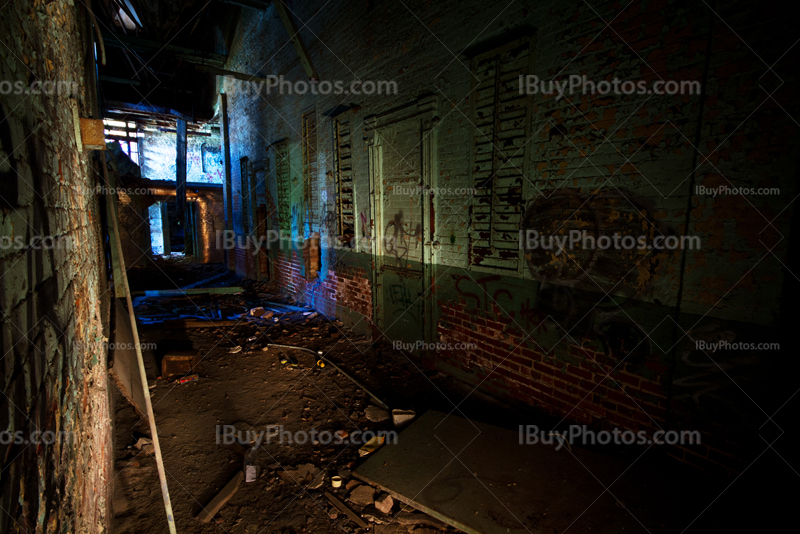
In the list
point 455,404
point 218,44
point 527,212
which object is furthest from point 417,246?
point 218,44

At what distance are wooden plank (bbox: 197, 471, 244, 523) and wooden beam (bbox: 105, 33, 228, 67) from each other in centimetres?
926

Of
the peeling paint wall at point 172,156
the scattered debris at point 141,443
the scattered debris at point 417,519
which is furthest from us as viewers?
the peeling paint wall at point 172,156

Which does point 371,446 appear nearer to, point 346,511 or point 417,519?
point 346,511

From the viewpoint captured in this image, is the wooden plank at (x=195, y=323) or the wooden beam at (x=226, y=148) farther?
the wooden beam at (x=226, y=148)

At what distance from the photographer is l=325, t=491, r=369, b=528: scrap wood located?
8.69 ft

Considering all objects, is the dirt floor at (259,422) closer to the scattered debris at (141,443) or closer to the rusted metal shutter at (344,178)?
the scattered debris at (141,443)

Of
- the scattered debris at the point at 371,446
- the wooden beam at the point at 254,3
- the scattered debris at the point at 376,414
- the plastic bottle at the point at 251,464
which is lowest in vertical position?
the plastic bottle at the point at 251,464

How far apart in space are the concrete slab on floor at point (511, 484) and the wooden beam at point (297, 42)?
6596mm

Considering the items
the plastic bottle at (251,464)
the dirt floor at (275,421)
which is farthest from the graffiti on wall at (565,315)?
the plastic bottle at (251,464)

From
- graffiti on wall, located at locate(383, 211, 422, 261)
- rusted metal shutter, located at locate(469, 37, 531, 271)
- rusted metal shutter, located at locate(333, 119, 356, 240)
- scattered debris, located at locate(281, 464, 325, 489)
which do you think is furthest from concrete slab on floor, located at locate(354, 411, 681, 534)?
rusted metal shutter, located at locate(333, 119, 356, 240)

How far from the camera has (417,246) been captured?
4887 mm

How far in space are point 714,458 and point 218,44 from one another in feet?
49.5

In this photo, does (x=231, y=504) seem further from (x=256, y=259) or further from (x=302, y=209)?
(x=256, y=259)

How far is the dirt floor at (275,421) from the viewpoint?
→ 8.80 feet
